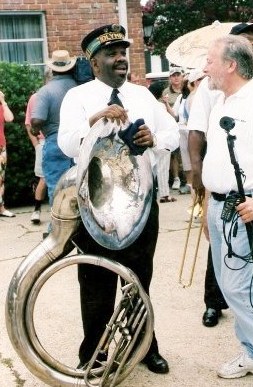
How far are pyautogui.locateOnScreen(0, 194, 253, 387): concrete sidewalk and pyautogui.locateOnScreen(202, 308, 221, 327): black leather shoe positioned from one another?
0.04 metres

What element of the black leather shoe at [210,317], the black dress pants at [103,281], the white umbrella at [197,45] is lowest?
the black leather shoe at [210,317]

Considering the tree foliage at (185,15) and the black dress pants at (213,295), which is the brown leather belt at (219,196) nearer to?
the black dress pants at (213,295)

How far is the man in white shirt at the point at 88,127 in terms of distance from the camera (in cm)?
310

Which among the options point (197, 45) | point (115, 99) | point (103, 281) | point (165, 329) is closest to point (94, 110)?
point (115, 99)

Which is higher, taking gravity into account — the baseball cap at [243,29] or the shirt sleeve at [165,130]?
the baseball cap at [243,29]

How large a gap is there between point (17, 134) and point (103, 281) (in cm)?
527

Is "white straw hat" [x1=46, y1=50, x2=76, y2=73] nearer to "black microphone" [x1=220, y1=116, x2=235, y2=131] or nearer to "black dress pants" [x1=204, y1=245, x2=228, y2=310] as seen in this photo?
"black dress pants" [x1=204, y1=245, x2=228, y2=310]

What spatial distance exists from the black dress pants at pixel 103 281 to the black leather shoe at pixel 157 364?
0.39m

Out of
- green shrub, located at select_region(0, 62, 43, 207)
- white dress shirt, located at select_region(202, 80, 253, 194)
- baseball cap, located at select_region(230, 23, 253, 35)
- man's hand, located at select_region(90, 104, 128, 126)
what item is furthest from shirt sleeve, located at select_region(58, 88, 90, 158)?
green shrub, located at select_region(0, 62, 43, 207)

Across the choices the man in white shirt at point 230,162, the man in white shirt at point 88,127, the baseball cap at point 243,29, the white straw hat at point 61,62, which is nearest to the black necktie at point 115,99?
the man in white shirt at point 88,127

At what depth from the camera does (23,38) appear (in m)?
9.80

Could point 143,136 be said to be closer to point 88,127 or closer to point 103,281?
point 88,127

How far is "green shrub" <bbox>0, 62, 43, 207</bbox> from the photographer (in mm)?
8117

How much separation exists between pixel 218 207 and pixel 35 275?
3.36 feet
